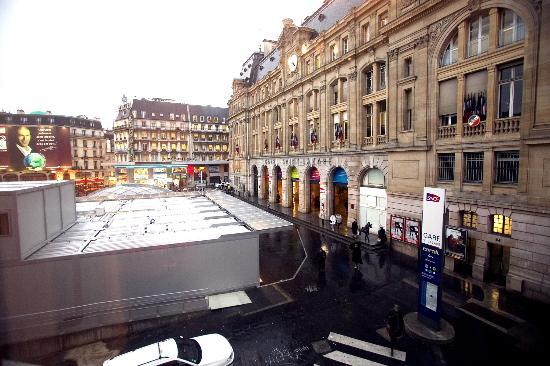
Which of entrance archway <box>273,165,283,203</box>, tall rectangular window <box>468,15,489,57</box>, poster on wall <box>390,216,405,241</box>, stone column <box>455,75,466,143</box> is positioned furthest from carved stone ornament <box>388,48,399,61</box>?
entrance archway <box>273,165,283,203</box>

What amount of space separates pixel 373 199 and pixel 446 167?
7.62 metres

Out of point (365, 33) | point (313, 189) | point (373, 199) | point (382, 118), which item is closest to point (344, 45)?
point (365, 33)

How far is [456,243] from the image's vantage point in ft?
58.1

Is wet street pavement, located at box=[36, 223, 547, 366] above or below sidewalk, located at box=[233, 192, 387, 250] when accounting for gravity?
below

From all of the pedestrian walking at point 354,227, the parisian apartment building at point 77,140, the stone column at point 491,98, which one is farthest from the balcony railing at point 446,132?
the parisian apartment building at point 77,140

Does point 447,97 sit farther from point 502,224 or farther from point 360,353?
point 360,353

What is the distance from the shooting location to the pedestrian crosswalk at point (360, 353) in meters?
9.93

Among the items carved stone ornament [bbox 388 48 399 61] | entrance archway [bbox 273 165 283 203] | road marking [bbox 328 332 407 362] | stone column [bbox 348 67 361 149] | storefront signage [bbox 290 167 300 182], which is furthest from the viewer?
entrance archway [bbox 273 165 283 203]

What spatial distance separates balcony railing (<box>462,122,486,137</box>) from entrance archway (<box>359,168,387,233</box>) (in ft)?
26.5

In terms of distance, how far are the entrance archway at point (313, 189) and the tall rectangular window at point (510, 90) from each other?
A: 21366 millimetres

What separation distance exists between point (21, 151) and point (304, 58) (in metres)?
54.5

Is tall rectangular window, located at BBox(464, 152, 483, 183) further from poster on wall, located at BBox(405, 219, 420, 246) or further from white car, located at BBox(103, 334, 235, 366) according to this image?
white car, located at BBox(103, 334, 235, 366)

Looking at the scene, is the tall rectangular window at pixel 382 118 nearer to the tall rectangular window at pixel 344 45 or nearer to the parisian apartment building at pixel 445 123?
the parisian apartment building at pixel 445 123

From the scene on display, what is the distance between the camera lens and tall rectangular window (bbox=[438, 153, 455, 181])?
18.7 meters
